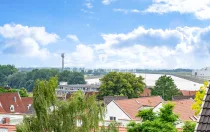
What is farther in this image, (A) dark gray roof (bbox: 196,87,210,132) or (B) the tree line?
(B) the tree line

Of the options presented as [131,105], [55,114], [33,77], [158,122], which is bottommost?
[131,105]

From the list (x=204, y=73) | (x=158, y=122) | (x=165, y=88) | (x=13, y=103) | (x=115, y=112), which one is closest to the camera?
(x=158, y=122)

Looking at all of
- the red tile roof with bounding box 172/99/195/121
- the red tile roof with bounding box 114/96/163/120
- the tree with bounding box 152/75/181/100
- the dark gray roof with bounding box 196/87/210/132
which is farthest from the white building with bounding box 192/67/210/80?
the tree with bounding box 152/75/181/100

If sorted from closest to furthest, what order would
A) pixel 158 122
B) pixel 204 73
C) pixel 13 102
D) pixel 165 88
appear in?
pixel 158 122 → pixel 204 73 → pixel 13 102 → pixel 165 88

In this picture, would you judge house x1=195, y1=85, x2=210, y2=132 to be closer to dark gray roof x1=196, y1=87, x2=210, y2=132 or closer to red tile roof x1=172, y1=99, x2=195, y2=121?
dark gray roof x1=196, y1=87, x2=210, y2=132

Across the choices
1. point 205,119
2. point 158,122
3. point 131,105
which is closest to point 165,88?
point 131,105

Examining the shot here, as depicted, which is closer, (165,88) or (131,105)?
(131,105)

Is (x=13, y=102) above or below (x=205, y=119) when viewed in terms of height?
below

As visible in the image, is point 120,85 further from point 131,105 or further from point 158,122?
point 158,122
